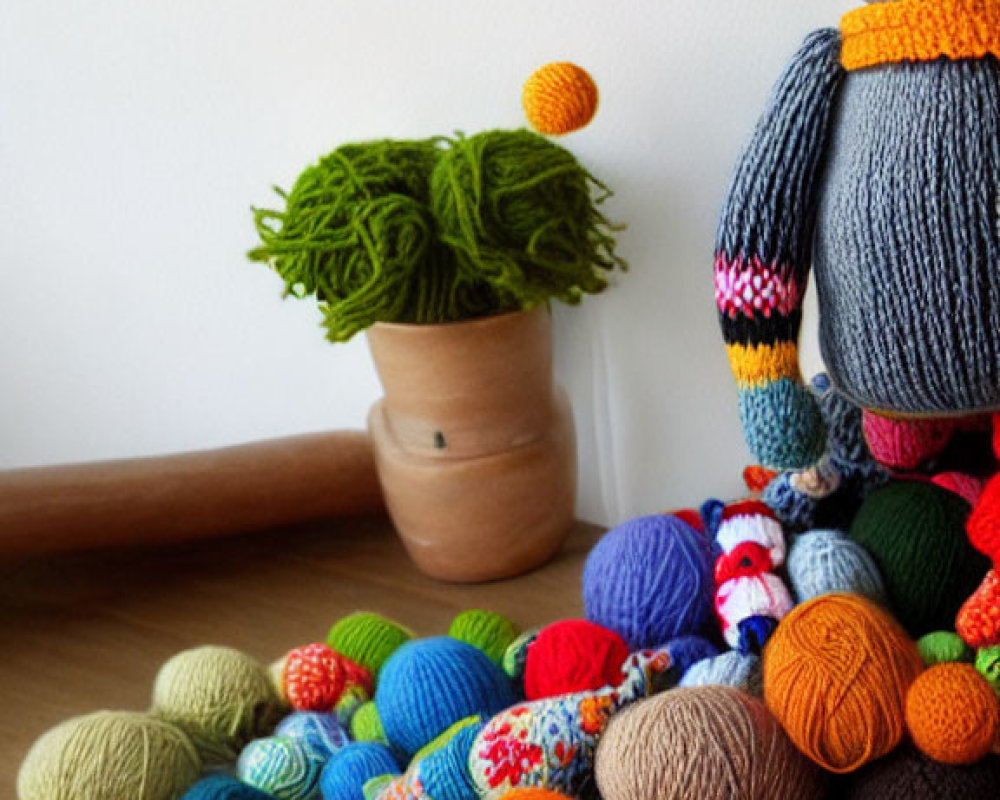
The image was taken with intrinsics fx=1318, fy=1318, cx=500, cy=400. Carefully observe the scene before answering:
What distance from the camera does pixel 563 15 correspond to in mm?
887

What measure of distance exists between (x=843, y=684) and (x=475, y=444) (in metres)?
0.40

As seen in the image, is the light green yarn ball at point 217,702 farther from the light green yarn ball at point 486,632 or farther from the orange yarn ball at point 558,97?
the orange yarn ball at point 558,97

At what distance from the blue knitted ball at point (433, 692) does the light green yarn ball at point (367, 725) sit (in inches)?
0.4

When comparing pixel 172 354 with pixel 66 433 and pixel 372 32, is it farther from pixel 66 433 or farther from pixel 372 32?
pixel 372 32

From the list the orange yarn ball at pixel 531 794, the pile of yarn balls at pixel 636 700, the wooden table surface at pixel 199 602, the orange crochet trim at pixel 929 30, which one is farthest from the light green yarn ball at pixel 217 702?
the orange crochet trim at pixel 929 30

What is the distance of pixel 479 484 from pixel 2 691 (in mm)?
349

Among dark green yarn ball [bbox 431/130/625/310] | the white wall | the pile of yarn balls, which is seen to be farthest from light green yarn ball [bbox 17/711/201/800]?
the white wall

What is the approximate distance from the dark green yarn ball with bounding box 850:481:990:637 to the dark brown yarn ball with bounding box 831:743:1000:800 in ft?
0.34

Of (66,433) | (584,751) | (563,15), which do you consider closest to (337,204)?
(563,15)

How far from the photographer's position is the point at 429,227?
82 cm

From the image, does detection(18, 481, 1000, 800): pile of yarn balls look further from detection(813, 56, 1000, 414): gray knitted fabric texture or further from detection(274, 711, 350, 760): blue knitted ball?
detection(813, 56, 1000, 414): gray knitted fabric texture

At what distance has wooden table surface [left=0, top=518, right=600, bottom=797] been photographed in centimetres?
88

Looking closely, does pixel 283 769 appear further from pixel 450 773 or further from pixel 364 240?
pixel 364 240

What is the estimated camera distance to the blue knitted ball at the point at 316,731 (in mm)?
721
